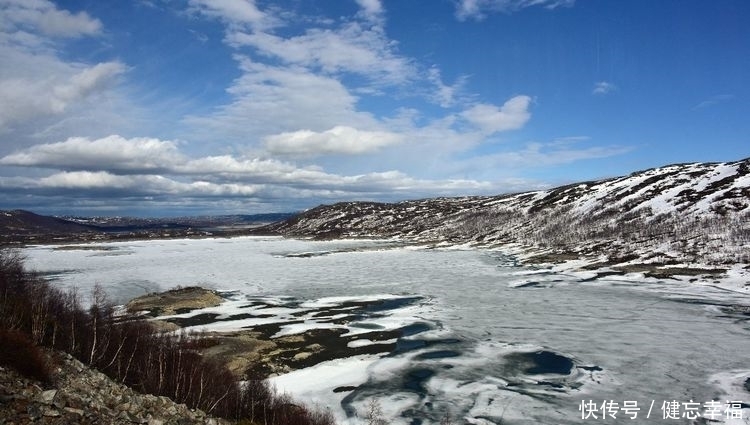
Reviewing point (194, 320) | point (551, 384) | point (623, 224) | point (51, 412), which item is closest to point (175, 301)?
point (194, 320)

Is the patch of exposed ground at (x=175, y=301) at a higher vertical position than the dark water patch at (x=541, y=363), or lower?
lower

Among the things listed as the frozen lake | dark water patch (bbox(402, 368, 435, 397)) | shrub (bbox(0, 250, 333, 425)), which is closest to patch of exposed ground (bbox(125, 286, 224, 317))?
the frozen lake

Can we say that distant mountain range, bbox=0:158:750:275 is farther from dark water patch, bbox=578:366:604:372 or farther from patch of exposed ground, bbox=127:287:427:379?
patch of exposed ground, bbox=127:287:427:379

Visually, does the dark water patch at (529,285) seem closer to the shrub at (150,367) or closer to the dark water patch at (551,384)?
the dark water patch at (551,384)

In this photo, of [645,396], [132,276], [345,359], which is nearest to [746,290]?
[645,396]

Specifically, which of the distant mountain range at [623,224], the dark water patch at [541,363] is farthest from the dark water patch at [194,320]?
the distant mountain range at [623,224]
